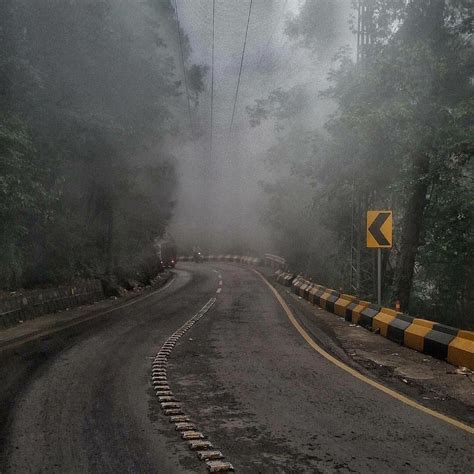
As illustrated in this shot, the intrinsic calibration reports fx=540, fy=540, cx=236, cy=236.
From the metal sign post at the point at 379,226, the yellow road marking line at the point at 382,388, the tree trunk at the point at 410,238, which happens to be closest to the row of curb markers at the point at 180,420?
the yellow road marking line at the point at 382,388

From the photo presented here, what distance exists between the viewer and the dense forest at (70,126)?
36.9 ft

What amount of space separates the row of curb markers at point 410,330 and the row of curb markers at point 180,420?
4086 millimetres

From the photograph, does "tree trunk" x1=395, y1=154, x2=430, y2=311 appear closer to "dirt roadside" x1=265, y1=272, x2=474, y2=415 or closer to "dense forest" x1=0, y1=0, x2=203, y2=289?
"dirt roadside" x1=265, y1=272, x2=474, y2=415

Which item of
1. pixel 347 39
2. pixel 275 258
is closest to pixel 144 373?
pixel 347 39

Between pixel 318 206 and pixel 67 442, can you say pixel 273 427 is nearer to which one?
pixel 67 442

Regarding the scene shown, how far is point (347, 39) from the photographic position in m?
28.5

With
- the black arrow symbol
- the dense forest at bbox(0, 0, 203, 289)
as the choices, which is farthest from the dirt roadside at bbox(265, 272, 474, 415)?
the dense forest at bbox(0, 0, 203, 289)

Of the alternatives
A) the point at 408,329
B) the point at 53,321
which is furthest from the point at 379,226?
the point at 53,321

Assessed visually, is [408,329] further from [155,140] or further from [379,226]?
[155,140]

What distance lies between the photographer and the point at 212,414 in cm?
519

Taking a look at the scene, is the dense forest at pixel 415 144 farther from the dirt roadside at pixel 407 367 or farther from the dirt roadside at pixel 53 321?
the dirt roadside at pixel 53 321

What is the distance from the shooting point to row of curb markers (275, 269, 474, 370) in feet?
25.1

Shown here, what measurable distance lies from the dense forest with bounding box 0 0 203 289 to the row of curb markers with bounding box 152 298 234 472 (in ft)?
16.7

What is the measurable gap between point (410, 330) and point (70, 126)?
9.34 m
